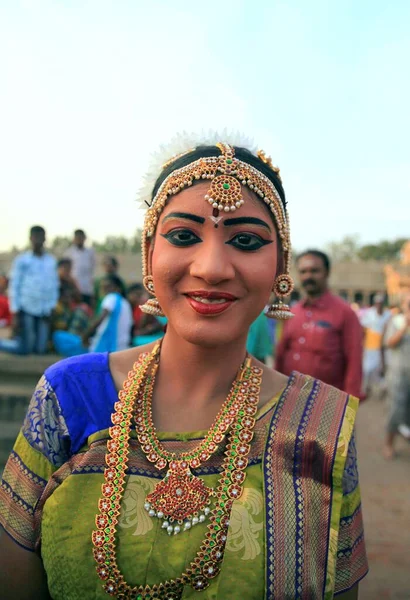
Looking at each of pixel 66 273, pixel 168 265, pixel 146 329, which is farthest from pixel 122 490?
pixel 66 273

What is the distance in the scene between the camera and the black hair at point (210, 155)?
4.99 feet

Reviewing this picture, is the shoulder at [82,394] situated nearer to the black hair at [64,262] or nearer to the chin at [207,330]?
the chin at [207,330]

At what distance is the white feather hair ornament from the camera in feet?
5.30

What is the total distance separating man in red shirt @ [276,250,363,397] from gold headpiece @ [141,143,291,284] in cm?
272

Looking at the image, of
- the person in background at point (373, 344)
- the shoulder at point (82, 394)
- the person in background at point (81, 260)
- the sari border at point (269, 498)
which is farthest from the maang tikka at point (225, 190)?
the person in background at point (373, 344)

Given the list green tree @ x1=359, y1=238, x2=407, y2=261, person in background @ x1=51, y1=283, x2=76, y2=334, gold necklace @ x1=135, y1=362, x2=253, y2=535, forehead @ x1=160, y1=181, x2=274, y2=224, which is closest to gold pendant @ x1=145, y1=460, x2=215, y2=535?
gold necklace @ x1=135, y1=362, x2=253, y2=535

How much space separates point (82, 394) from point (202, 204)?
0.63m

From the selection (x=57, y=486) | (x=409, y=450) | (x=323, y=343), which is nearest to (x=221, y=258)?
(x=57, y=486)

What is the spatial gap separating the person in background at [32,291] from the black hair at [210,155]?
198 inches

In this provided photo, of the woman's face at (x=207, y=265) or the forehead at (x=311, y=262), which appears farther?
the forehead at (x=311, y=262)

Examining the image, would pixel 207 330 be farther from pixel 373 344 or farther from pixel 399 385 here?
pixel 373 344

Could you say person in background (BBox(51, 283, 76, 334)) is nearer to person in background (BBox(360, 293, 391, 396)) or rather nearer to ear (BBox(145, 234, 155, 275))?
person in background (BBox(360, 293, 391, 396))

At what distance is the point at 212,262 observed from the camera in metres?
1.37

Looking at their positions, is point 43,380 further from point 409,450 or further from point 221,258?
point 409,450
